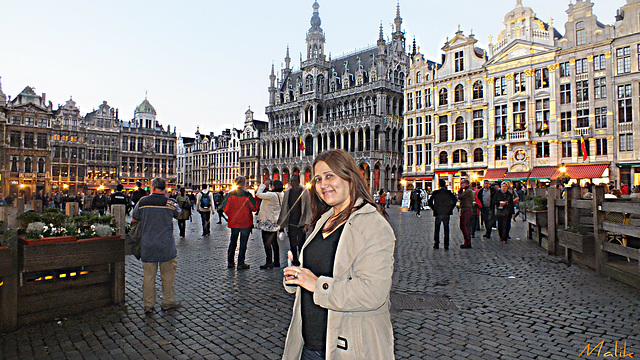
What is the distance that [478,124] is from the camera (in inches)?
1556

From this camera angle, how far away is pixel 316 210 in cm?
260

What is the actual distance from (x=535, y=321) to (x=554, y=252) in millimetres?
5760

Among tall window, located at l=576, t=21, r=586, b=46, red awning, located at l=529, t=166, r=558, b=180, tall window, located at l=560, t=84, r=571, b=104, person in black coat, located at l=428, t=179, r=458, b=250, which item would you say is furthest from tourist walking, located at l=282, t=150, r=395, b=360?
tall window, located at l=576, t=21, r=586, b=46

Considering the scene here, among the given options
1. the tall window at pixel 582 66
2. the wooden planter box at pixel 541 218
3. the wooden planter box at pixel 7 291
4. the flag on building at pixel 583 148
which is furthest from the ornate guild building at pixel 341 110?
the wooden planter box at pixel 7 291

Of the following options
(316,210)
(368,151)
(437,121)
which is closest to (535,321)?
(316,210)

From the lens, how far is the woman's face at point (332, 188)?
224 cm

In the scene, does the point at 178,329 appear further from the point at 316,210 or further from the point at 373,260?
the point at 373,260

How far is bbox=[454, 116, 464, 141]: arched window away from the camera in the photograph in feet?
134

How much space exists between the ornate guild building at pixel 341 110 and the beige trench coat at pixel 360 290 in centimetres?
4443

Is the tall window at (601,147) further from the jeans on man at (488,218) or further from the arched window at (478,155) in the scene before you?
the jeans on man at (488,218)

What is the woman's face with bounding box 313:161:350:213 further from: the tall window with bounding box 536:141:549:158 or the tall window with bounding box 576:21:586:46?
the tall window with bounding box 576:21:586:46

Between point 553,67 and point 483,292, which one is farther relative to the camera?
point 553,67

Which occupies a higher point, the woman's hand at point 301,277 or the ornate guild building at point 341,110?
the ornate guild building at point 341,110

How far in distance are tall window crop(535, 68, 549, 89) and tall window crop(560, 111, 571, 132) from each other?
9.27 ft
